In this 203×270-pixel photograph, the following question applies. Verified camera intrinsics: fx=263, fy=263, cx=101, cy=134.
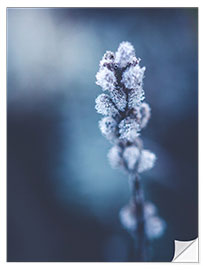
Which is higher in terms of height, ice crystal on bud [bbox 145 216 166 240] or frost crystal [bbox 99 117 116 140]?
frost crystal [bbox 99 117 116 140]

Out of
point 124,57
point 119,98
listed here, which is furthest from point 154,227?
point 124,57

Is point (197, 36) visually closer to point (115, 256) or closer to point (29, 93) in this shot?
point (29, 93)

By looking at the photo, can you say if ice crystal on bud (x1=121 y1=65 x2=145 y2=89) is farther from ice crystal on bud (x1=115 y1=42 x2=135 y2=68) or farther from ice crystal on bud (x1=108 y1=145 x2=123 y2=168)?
ice crystal on bud (x1=108 y1=145 x2=123 y2=168)

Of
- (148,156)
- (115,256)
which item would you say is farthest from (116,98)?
(115,256)

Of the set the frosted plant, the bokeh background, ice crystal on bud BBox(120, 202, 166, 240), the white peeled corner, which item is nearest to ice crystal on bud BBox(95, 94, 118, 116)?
the frosted plant

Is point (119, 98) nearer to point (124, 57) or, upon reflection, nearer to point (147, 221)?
point (124, 57)

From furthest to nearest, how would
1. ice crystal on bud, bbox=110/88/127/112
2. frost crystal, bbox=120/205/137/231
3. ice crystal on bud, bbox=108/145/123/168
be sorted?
frost crystal, bbox=120/205/137/231, ice crystal on bud, bbox=108/145/123/168, ice crystal on bud, bbox=110/88/127/112
